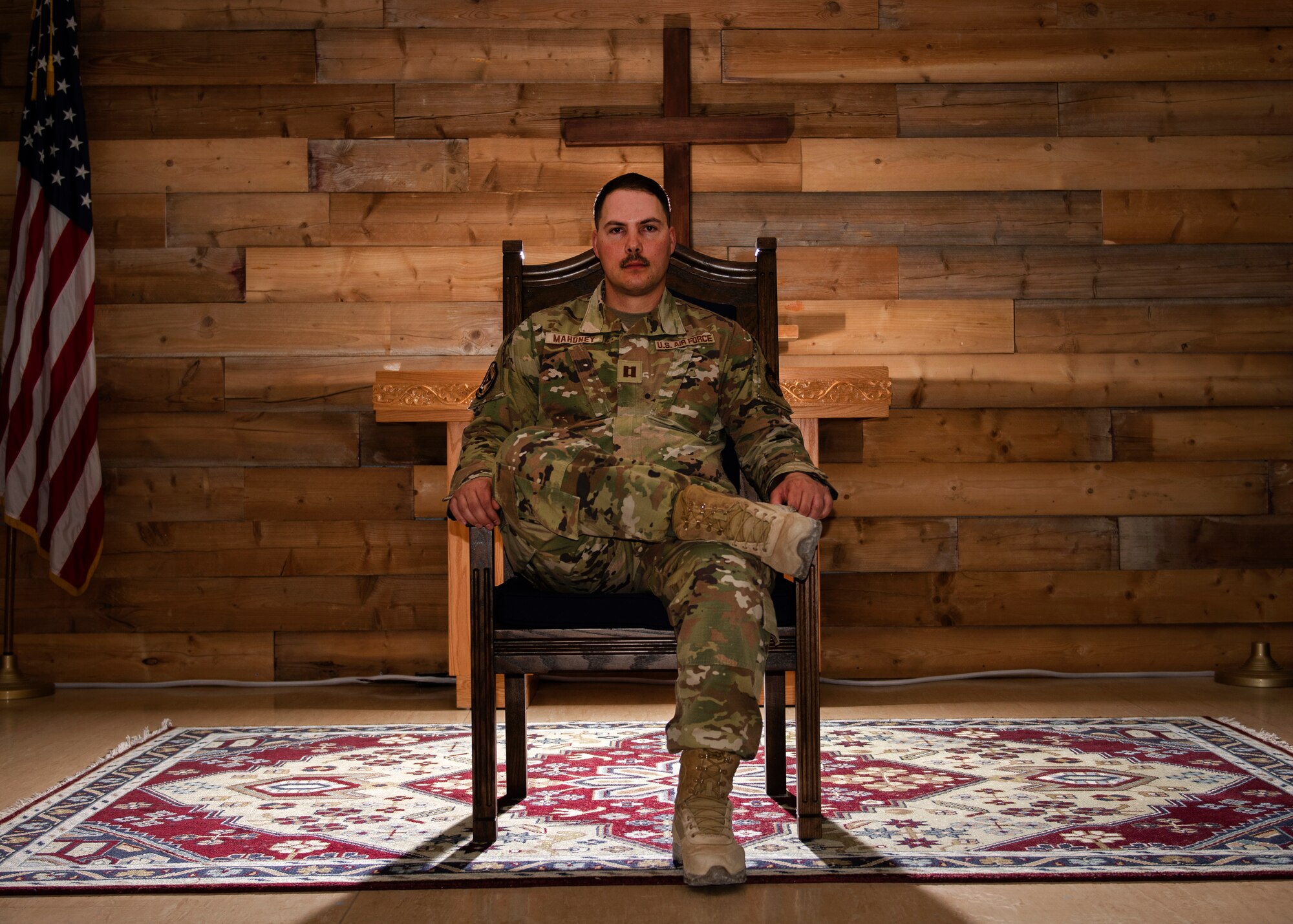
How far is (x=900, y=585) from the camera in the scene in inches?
151

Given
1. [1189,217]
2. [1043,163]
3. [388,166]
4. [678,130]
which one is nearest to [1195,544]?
[1189,217]

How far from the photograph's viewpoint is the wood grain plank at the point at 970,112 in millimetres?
3918

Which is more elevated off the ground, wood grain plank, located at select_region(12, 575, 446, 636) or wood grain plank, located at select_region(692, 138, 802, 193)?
wood grain plank, located at select_region(692, 138, 802, 193)

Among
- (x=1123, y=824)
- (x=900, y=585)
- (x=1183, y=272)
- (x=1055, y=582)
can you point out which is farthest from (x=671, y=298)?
(x=1183, y=272)

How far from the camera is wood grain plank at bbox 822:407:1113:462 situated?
3840mm

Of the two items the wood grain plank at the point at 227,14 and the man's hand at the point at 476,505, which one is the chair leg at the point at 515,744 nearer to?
the man's hand at the point at 476,505

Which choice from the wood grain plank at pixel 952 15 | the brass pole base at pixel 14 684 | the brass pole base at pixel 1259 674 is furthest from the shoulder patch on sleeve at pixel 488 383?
the brass pole base at pixel 1259 674

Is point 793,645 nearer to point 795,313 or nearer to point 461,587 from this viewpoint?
point 461,587

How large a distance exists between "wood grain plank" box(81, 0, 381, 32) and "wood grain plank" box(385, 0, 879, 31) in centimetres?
13

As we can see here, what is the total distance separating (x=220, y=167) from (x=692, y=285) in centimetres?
220

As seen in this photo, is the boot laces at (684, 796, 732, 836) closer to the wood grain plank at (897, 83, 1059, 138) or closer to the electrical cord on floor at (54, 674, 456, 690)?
the electrical cord on floor at (54, 674, 456, 690)

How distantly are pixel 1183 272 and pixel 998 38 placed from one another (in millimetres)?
1000

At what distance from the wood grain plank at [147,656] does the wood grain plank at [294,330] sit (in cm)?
89

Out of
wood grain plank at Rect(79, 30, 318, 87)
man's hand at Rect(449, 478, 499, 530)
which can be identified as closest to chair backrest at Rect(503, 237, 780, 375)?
man's hand at Rect(449, 478, 499, 530)
